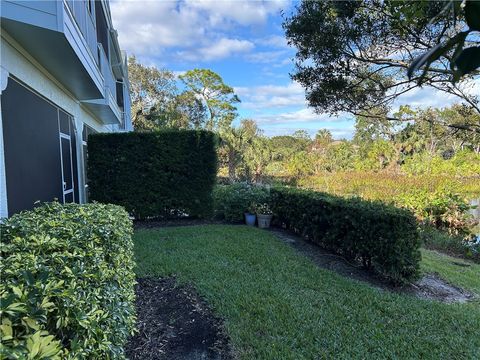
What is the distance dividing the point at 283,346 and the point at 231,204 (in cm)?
608

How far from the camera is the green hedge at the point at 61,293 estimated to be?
3.67ft

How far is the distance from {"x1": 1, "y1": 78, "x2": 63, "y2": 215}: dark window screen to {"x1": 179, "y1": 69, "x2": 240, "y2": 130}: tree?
1021 inches

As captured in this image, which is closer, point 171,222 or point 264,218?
point 264,218

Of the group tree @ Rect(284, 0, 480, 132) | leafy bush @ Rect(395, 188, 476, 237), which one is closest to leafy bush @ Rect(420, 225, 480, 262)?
leafy bush @ Rect(395, 188, 476, 237)

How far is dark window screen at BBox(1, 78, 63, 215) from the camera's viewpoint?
12.9 ft

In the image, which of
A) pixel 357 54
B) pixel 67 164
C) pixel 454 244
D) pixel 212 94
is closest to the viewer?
pixel 357 54

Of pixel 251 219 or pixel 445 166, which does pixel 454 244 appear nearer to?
pixel 251 219

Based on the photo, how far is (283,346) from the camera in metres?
2.81

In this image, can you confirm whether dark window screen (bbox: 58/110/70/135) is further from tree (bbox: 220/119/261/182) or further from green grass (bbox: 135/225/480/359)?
tree (bbox: 220/119/261/182)

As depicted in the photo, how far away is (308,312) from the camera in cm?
342

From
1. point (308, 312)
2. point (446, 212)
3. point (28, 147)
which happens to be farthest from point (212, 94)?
point (308, 312)

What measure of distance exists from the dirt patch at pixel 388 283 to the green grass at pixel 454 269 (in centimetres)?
19

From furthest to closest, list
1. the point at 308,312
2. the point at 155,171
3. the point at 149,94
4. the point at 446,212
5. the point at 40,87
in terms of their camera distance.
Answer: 1. the point at 149,94
2. the point at 155,171
3. the point at 446,212
4. the point at 40,87
5. the point at 308,312

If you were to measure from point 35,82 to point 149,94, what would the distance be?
24204 mm
